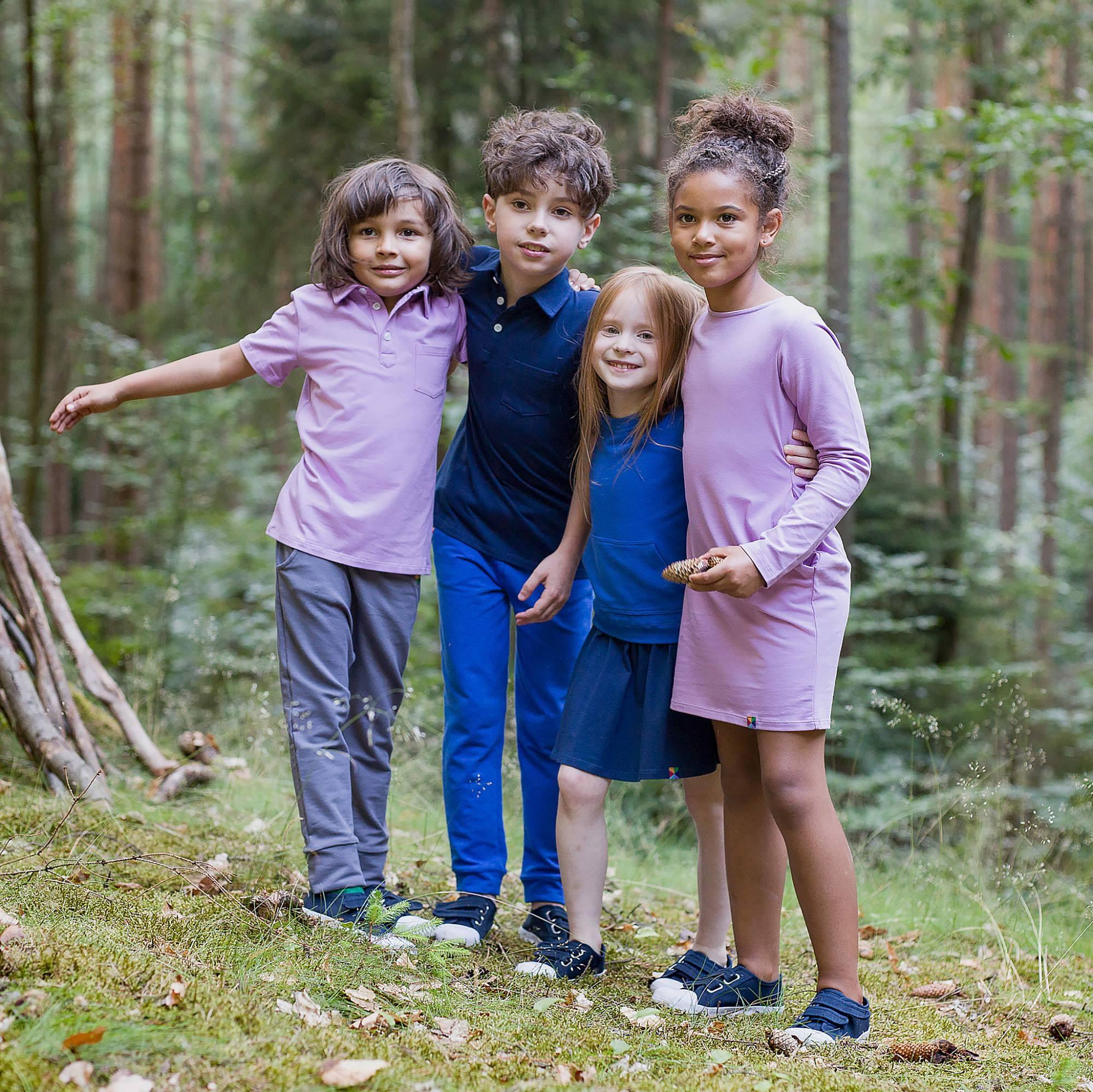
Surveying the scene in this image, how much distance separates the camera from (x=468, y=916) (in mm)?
3041

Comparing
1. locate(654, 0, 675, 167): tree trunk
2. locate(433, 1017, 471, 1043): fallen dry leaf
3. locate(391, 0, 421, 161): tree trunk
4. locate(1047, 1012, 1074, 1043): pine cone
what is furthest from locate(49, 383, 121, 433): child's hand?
locate(654, 0, 675, 167): tree trunk

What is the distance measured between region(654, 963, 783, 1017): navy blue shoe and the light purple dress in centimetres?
72

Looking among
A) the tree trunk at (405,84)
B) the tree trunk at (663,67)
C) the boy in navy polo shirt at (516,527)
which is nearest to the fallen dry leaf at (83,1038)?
the boy in navy polo shirt at (516,527)

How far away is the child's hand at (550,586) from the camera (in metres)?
2.98

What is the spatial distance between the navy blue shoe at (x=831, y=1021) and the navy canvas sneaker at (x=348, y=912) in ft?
3.19

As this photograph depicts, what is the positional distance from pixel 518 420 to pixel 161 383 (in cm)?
101

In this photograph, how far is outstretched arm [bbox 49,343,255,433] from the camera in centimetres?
281

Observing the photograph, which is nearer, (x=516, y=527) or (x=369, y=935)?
(x=369, y=935)

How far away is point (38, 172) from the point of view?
8.45m

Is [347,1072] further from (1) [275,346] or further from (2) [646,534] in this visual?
(1) [275,346]

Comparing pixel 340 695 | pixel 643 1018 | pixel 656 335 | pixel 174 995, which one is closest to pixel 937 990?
pixel 643 1018

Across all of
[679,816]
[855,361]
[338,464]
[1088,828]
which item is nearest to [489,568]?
[338,464]

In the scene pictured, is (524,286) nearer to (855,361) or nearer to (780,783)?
(780,783)

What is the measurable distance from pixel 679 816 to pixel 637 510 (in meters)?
3.31
